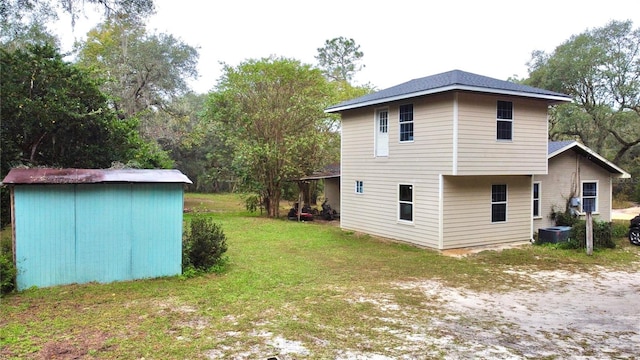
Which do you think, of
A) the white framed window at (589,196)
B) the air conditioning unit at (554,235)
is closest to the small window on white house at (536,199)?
the air conditioning unit at (554,235)

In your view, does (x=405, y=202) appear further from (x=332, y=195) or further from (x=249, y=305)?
(x=332, y=195)

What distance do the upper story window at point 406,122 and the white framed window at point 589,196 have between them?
23.6 feet

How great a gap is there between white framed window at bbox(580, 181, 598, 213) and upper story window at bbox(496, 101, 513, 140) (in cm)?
512

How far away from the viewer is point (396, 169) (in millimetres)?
12109

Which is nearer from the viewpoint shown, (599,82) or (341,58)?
(599,82)

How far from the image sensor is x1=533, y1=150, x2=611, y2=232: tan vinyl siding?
13.3 m

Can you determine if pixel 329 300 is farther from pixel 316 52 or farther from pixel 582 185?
pixel 316 52

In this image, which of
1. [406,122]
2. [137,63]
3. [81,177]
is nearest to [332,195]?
[406,122]

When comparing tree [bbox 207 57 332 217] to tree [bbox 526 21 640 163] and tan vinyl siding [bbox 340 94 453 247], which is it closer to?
tan vinyl siding [bbox 340 94 453 247]

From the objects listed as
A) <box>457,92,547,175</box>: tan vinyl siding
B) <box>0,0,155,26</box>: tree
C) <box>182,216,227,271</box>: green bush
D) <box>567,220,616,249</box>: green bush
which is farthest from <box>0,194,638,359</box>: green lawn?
<box>0,0,155,26</box>: tree

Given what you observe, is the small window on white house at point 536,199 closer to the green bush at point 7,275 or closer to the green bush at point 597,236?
the green bush at point 597,236

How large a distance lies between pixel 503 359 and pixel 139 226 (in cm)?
590

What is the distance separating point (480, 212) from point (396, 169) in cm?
266

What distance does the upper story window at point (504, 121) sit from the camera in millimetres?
11055
